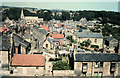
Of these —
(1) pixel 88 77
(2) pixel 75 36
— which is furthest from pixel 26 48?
(2) pixel 75 36

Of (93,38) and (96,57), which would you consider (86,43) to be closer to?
(93,38)

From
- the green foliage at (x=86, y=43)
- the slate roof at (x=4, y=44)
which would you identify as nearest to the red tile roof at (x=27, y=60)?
the slate roof at (x=4, y=44)

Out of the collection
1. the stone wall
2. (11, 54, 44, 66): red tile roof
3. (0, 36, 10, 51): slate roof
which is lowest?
the stone wall

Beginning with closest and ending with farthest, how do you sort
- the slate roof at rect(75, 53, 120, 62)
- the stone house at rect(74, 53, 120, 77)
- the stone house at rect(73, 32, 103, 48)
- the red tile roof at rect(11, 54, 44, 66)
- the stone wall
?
the stone wall < the red tile roof at rect(11, 54, 44, 66) < the stone house at rect(74, 53, 120, 77) < the slate roof at rect(75, 53, 120, 62) < the stone house at rect(73, 32, 103, 48)

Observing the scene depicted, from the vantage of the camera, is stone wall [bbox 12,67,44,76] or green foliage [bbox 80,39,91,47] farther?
green foliage [bbox 80,39,91,47]

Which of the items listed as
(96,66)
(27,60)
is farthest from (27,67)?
(96,66)

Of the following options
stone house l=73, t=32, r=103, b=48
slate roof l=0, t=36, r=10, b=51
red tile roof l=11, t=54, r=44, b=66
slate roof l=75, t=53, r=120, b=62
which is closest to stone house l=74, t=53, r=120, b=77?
slate roof l=75, t=53, r=120, b=62

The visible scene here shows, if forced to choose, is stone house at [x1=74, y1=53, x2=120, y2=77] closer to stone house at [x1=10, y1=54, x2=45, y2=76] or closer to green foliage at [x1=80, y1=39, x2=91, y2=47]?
stone house at [x1=10, y1=54, x2=45, y2=76]

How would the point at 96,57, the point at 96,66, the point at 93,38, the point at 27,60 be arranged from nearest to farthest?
the point at 27,60, the point at 96,66, the point at 96,57, the point at 93,38
